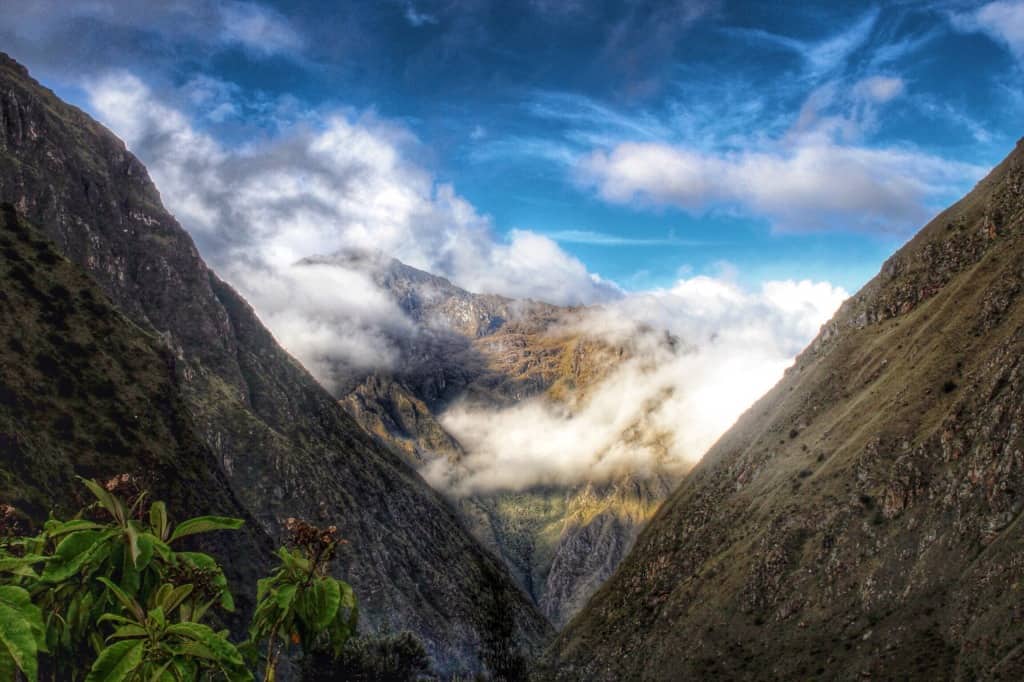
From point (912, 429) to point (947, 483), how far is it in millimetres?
14047

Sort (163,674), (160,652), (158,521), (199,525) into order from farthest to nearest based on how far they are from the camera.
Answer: (158,521), (199,525), (160,652), (163,674)

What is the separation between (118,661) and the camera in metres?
6.62

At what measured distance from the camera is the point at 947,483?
77938 millimetres

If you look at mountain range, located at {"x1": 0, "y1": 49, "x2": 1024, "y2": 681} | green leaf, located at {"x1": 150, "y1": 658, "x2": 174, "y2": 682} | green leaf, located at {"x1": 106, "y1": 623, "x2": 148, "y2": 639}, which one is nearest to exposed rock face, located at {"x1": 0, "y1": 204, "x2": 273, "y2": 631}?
mountain range, located at {"x1": 0, "y1": 49, "x2": 1024, "y2": 681}

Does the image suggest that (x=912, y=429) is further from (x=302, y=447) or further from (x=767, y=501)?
(x=302, y=447)

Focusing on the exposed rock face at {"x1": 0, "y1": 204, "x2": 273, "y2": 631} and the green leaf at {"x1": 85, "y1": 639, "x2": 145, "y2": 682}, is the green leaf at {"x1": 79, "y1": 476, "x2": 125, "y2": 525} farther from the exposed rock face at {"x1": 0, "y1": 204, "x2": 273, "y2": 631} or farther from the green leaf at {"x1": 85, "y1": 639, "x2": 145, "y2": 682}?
the exposed rock face at {"x1": 0, "y1": 204, "x2": 273, "y2": 631}

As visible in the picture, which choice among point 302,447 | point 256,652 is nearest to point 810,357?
point 302,447

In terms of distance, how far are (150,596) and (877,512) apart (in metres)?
95.4

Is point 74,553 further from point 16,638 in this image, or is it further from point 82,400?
point 82,400

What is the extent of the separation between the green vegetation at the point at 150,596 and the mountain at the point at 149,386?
2700 cm

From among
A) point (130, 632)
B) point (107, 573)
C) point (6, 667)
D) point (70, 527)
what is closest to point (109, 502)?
point (70, 527)

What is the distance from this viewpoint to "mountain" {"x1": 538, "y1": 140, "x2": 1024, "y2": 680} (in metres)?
65.5

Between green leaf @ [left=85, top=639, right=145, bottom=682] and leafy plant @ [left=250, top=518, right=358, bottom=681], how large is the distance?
2094mm

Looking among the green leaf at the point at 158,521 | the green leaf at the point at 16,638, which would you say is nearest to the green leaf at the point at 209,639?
the green leaf at the point at 16,638
